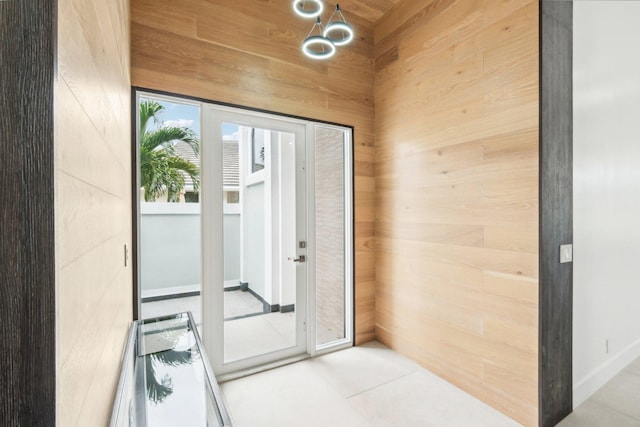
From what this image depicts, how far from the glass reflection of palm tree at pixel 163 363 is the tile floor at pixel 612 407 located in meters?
2.35

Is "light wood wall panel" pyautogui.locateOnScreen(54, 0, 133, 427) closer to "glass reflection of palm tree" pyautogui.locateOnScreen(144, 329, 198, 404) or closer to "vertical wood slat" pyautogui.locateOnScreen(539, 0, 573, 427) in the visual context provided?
"glass reflection of palm tree" pyautogui.locateOnScreen(144, 329, 198, 404)

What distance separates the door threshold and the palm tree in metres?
2.16

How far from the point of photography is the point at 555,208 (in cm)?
191

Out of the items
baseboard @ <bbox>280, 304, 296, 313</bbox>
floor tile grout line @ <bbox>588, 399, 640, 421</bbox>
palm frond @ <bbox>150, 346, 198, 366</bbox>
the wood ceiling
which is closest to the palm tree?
baseboard @ <bbox>280, 304, 296, 313</bbox>

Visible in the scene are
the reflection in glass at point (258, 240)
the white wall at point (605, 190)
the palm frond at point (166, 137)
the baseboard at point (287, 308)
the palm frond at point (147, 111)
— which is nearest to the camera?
the white wall at point (605, 190)

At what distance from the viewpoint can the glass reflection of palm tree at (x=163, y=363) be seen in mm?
1330

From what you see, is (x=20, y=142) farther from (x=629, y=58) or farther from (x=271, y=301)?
(x=629, y=58)

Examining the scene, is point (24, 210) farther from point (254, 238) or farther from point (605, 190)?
point (605, 190)

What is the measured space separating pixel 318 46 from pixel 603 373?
368 cm

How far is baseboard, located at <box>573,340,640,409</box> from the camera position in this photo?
84.3 inches

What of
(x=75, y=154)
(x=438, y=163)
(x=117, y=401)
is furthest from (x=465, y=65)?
(x=117, y=401)

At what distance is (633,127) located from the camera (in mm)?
2549

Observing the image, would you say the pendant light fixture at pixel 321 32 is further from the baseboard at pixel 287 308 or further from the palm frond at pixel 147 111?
the baseboard at pixel 287 308

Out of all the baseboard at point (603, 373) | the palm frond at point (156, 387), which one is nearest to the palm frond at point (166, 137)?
the palm frond at point (156, 387)
